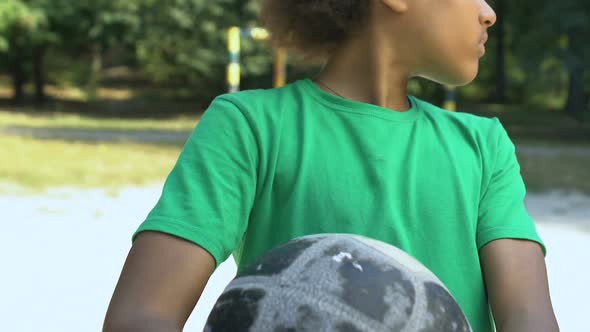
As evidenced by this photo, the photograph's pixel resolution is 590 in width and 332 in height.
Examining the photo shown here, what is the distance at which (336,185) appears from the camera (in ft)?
5.33

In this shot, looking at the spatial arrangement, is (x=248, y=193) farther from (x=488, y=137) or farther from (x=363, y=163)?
(x=488, y=137)

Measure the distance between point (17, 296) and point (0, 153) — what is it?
7.68 metres

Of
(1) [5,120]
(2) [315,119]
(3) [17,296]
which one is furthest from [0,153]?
(2) [315,119]

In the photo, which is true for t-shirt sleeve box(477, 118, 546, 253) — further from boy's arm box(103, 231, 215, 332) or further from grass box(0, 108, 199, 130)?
grass box(0, 108, 199, 130)

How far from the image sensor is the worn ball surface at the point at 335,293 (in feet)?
4.38

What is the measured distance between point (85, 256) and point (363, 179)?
17.4ft

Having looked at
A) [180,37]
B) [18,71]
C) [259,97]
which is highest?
[259,97]

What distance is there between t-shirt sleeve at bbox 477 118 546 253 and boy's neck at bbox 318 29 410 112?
20cm

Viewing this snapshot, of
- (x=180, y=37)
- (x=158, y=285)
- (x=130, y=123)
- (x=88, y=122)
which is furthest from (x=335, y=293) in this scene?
(x=180, y=37)

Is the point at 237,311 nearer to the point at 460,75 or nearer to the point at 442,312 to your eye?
the point at 442,312

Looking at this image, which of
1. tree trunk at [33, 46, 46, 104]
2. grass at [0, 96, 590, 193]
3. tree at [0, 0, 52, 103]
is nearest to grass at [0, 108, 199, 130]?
grass at [0, 96, 590, 193]

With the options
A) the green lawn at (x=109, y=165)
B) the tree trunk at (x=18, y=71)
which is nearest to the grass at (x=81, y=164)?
the green lawn at (x=109, y=165)

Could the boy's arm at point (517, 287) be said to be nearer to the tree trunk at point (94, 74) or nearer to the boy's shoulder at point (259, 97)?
the boy's shoulder at point (259, 97)

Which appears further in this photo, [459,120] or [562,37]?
[562,37]
